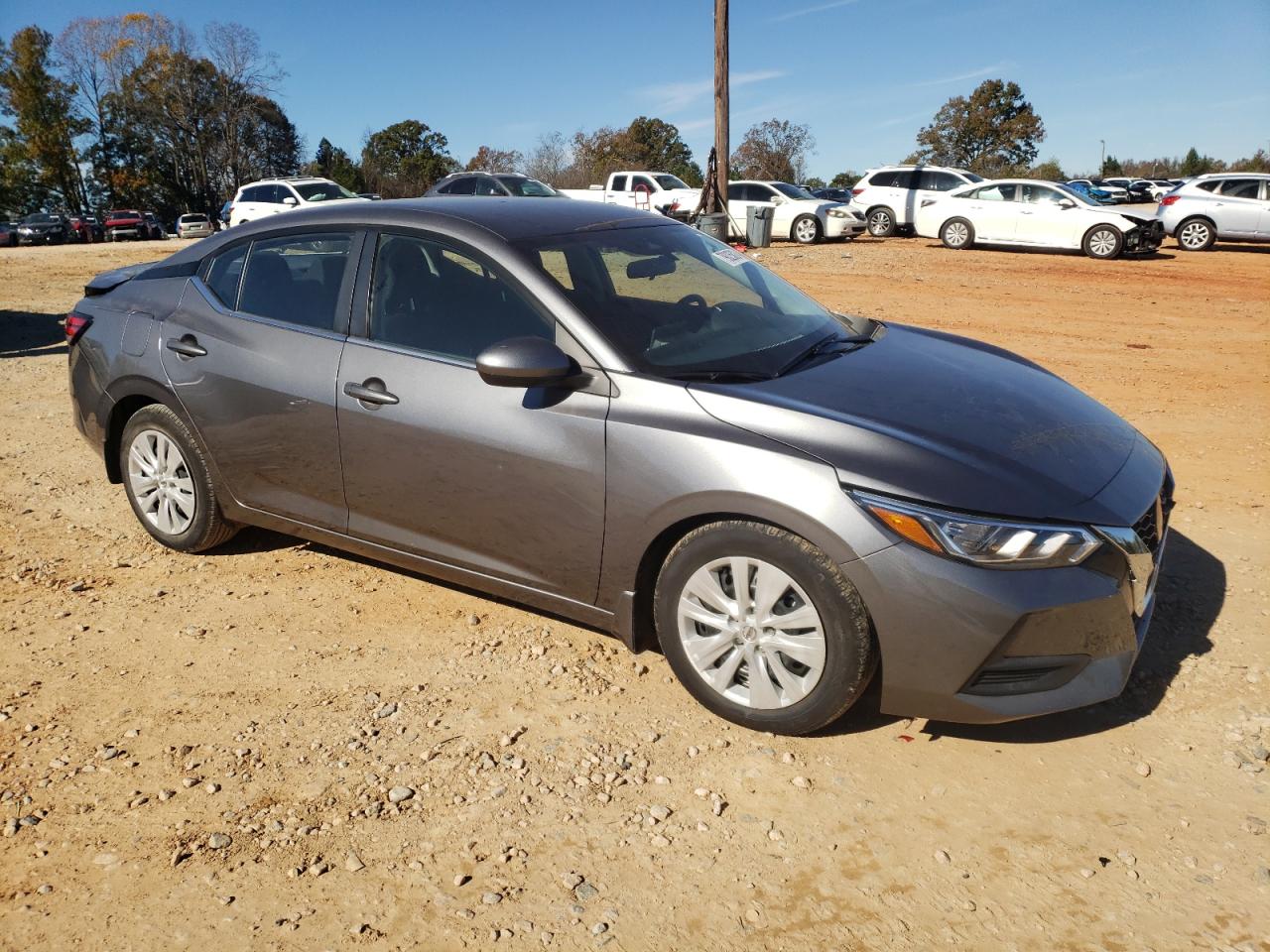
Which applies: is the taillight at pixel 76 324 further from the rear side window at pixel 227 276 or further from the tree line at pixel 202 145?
the tree line at pixel 202 145

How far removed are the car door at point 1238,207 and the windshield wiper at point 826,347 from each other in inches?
866

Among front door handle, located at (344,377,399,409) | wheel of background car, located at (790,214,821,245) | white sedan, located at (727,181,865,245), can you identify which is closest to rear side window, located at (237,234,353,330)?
front door handle, located at (344,377,399,409)

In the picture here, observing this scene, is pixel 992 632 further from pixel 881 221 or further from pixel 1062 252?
pixel 881 221

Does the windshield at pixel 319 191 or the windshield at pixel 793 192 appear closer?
the windshield at pixel 319 191

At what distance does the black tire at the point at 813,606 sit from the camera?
2.99 metres

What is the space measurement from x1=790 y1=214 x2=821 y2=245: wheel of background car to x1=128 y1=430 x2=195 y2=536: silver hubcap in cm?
2123

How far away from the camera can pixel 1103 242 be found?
20.3 metres

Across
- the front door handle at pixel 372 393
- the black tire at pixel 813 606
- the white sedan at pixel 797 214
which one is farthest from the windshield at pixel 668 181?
the black tire at pixel 813 606

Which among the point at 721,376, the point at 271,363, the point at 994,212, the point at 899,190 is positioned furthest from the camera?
the point at 899,190

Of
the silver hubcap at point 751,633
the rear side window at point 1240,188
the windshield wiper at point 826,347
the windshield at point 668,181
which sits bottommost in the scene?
the silver hubcap at point 751,633

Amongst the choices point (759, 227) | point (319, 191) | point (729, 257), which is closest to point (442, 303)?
point (729, 257)

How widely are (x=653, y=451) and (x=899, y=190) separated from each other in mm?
24556

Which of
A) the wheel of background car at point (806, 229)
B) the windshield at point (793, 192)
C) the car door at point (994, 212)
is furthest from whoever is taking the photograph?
the windshield at point (793, 192)

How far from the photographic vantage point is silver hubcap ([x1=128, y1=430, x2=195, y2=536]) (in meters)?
4.70
